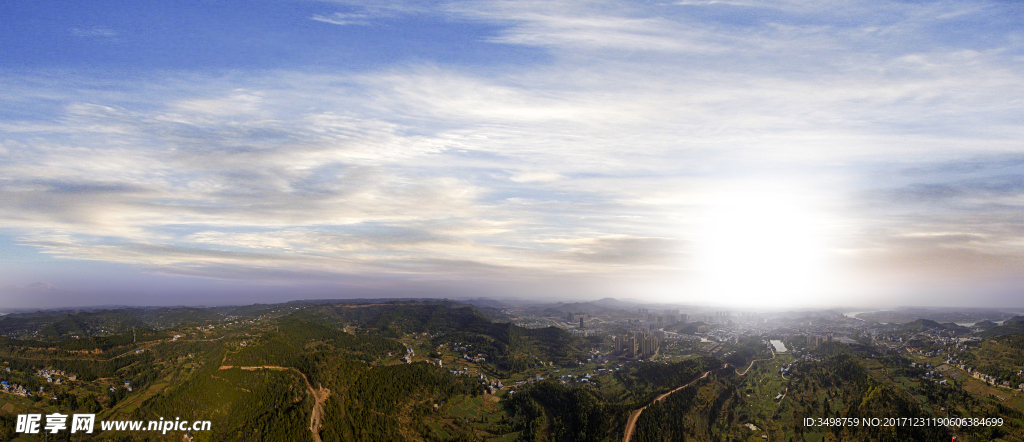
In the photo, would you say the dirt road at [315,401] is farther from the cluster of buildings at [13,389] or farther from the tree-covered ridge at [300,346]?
the cluster of buildings at [13,389]

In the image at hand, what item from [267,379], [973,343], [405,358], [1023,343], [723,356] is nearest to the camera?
[267,379]

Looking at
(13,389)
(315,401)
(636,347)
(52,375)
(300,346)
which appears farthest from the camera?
(636,347)

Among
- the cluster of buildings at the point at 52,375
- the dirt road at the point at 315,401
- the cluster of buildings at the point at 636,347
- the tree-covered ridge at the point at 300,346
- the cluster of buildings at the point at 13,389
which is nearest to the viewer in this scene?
the dirt road at the point at 315,401

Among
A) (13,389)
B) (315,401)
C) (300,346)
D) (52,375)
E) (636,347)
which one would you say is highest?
(300,346)

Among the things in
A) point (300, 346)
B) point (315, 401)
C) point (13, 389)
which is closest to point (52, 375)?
point (13, 389)

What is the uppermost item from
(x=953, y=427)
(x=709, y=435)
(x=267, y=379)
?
(x=267, y=379)

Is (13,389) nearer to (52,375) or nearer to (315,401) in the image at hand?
(52,375)

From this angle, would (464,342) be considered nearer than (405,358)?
No

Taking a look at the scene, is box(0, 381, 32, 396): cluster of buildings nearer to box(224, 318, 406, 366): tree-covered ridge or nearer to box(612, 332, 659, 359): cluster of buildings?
box(224, 318, 406, 366): tree-covered ridge

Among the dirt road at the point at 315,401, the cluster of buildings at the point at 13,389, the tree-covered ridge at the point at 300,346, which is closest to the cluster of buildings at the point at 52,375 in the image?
the cluster of buildings at the point at 13,389

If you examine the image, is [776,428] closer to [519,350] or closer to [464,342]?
[519,350]

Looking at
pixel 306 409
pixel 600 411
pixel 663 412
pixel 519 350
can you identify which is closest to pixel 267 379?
pixel 306 409
